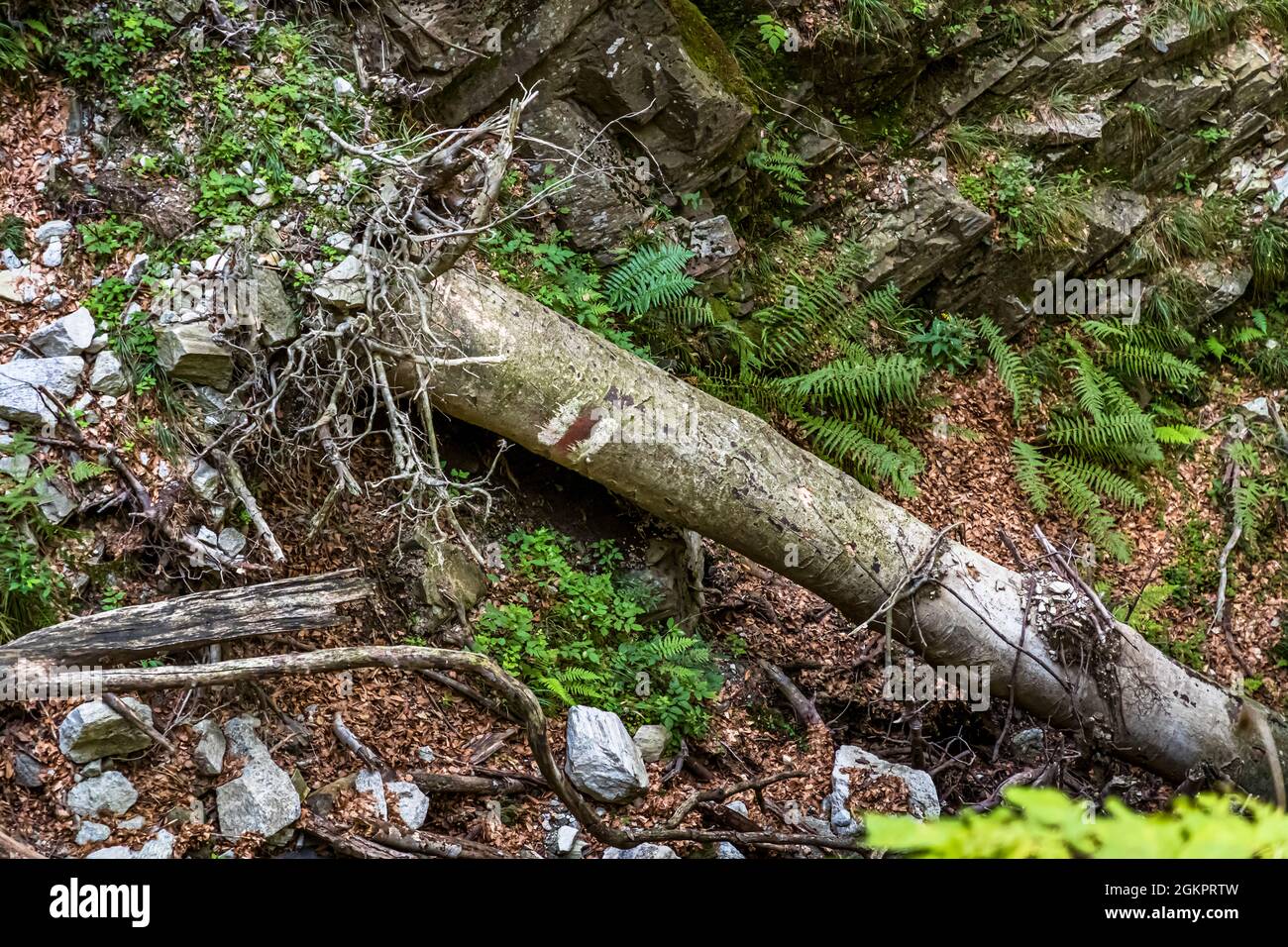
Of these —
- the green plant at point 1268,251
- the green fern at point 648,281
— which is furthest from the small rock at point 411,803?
the green plant at point 1268,251

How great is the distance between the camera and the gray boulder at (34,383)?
3.93 meters

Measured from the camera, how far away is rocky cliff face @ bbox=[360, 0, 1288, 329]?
5734 millimetres

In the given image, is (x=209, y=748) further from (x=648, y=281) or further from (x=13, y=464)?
(x=648, y=281)

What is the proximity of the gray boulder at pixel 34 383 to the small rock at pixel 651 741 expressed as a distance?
10.4 ft

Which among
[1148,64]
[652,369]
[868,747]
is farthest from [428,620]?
[1148,64]

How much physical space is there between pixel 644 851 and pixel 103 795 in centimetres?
226

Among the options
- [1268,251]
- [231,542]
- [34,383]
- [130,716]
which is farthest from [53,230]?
[1268,251]

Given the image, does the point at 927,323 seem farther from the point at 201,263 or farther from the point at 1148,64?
the point at 201,263

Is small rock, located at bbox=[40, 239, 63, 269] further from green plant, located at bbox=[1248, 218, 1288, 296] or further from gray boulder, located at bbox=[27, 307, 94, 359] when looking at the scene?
green plant, located at bbox=[1248, 218, 1288, 296]

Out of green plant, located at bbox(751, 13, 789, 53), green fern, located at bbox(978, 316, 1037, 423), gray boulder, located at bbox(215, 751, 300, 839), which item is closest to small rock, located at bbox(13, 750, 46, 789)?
gray boulder, located at bbox(215, 751, 300, 839)

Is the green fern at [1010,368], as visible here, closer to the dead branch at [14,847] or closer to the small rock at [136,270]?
the small rock at [136,270]

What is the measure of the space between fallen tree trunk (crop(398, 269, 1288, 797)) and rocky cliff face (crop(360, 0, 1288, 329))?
1.48 meters

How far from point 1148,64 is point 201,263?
7.63 metres

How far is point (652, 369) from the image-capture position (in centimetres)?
516
